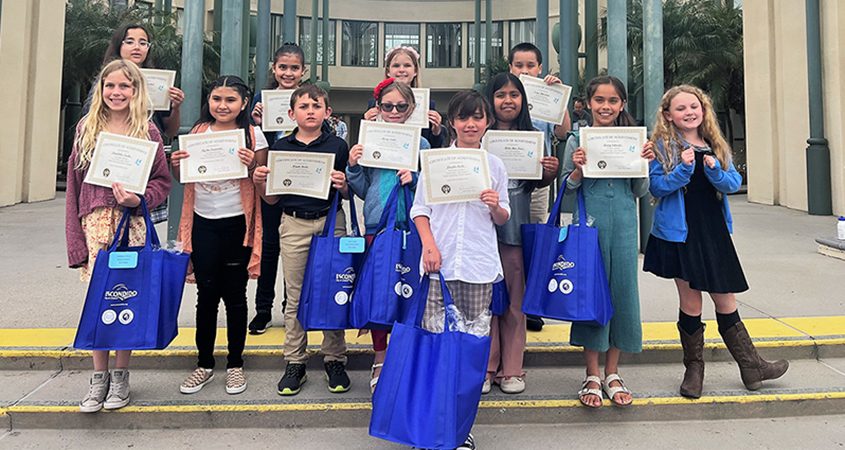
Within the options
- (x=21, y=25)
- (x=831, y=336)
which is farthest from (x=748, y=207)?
(x=21, y=25)

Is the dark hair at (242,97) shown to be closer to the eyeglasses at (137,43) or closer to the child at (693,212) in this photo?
the eyeglasses at (137,43)

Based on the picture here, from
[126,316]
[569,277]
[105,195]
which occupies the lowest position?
[126,316]

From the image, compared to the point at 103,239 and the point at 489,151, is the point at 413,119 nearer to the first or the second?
the point at 489,151

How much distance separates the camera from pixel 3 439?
3082mm

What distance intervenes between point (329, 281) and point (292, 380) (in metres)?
0.78

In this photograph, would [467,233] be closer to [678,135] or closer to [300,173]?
[300,173]

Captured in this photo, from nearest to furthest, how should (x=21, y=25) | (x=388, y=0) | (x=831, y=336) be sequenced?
(x=831, y=336) → (x=21, y=25) → (x=388, y=0)

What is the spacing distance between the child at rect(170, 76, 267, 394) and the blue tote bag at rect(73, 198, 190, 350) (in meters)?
0.34

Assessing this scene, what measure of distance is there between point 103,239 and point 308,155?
4.12 feet

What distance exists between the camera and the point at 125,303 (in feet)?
9.62

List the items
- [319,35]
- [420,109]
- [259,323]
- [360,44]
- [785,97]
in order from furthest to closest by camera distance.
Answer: [360,44], [319,35], [785,97], [259,323], [420,109]

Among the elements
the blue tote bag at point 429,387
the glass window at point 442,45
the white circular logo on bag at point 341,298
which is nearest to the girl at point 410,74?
the white circular logo on bag at point 341,298

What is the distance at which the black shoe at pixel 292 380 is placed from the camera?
3402 millimetres

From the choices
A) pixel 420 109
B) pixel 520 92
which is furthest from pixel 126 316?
pixel 520 92
